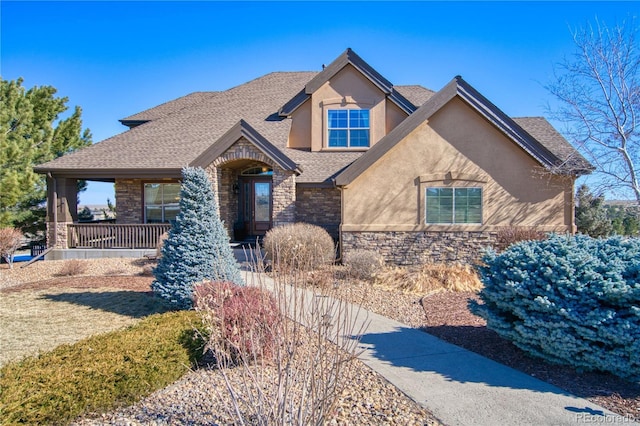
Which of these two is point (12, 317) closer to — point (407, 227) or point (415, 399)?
point (415, 399)

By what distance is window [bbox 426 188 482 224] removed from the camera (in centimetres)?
1340

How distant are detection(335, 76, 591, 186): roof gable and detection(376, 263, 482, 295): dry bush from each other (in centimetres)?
352

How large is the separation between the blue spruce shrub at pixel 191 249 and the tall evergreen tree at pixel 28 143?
36.6ft

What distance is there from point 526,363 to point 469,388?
4.34 ft

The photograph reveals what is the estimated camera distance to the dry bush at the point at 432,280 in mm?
10508

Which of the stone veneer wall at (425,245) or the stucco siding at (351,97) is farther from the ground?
the stucco siding at (351,97)

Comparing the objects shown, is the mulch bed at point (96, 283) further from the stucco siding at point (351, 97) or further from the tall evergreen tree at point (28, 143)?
the stucco siding at point (351, 97)

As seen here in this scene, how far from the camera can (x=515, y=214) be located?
13.3m

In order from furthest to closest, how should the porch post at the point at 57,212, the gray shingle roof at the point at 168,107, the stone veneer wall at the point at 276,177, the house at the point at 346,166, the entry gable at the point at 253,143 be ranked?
1. the gray shingle roof at the point at 168,107
2. the porch post at the point at 57,212
3. the stone veneer wall at the point at 276,177
4. the entry gable at the point at 253,143
5. the house at the point at 346,166

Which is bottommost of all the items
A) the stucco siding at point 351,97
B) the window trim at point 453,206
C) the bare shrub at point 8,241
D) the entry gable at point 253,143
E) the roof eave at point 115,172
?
the bare shrub at point 8,241

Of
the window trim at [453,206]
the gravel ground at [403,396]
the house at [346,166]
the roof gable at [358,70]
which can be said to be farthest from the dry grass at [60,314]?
the roof gable at [358,70]

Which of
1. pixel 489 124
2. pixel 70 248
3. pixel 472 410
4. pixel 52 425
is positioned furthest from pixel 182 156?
pixel 472 410

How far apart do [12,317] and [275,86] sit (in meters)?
16.8

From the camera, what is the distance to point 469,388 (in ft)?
16.0
